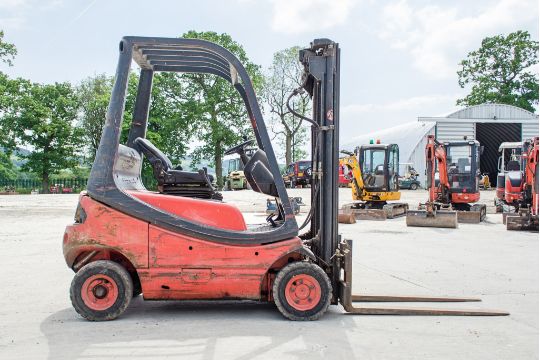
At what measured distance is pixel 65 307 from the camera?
5.50 m

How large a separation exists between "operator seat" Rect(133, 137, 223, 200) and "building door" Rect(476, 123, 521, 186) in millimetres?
40508

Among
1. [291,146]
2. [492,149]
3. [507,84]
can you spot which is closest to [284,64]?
[291,146]

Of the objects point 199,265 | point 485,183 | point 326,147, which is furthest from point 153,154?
point 485,183

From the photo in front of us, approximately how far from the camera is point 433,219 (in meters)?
15.2

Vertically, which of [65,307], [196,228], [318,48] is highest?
[318,48]

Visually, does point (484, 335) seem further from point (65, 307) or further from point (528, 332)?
point (65, 307)

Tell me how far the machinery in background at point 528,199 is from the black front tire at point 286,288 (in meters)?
11.2

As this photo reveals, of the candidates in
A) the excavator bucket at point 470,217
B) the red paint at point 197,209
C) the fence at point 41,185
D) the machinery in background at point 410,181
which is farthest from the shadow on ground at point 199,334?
the fence at point 41,185

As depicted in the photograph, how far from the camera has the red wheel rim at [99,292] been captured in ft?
16.0

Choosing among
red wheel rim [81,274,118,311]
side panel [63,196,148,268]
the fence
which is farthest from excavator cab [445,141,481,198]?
the fence

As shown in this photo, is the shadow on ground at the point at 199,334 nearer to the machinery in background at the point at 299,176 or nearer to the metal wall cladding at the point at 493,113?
the machinery in background at the point at 299,176

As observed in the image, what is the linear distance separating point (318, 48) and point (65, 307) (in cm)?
373

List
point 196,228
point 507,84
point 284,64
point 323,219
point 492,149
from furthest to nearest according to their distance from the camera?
point 507,84, point 284,64, point 492,149, point 323,219, point 196,228

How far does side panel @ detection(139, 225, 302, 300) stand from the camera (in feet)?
16.0
